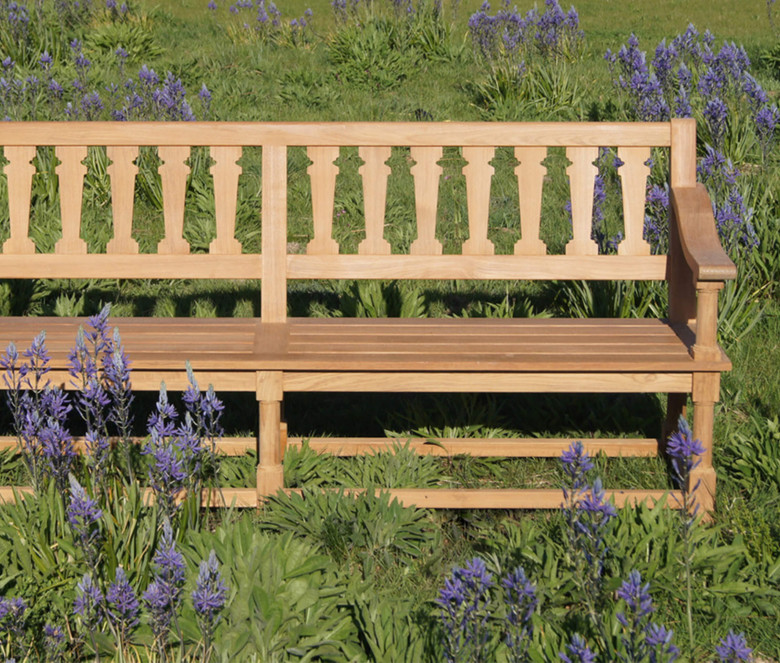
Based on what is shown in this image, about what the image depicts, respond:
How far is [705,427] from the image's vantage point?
3.46 metres

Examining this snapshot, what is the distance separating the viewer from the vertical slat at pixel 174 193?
13.0 feet

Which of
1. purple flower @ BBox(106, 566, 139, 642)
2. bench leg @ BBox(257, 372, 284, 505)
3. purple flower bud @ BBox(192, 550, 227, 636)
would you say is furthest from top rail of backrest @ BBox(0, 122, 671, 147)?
purple flower bud @ BBox(192, 550, 227, 636)

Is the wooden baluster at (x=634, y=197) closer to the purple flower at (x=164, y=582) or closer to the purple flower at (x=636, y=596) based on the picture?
the purple flower at (x=636, y=596)

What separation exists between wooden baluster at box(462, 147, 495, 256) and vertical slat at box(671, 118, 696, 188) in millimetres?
645

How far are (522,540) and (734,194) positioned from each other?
2051mm

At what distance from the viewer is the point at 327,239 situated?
397cm

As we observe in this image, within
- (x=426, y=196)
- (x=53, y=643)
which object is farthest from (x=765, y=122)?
(x=53, y=643)

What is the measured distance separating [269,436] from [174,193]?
1066 millimetres

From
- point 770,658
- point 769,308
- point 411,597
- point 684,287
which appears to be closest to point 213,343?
point 411,597

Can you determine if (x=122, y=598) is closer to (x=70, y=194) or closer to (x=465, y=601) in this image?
(x=465, y=601)

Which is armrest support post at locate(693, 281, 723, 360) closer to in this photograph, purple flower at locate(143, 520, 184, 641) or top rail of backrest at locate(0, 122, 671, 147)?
top rail of backrest at locate(0, 122, 671, 147)

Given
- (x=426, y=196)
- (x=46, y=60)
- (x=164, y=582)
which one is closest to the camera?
(x=164, y=582)

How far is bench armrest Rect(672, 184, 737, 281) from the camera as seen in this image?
3.34 meters

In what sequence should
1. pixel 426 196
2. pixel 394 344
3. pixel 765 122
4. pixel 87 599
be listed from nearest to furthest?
pixel 87 599 < pixel 394 344 < pixel 426 196 < pixel 765 122
